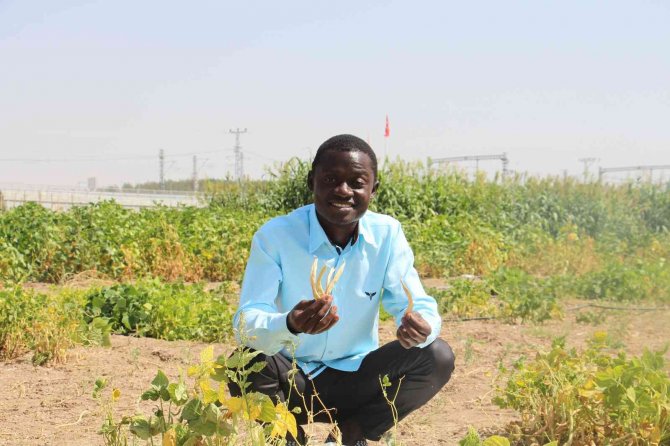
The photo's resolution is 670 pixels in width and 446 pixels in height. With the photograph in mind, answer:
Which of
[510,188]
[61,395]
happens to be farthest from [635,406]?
[510,188]

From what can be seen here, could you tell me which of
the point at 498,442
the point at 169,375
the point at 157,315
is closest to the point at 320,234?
the point at 498,442

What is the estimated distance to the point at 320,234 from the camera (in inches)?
117

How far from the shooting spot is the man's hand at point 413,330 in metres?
2.71

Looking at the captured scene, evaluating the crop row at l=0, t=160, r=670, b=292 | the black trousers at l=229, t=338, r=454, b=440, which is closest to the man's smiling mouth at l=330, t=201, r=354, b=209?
the black trousers at l=229, t=338, r=454, b=440

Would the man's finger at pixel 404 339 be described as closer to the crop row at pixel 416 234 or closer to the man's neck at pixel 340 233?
the man's neck at pixel 340 233

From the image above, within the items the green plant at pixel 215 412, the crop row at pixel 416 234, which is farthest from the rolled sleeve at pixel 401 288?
the crop row at pixel 416 234

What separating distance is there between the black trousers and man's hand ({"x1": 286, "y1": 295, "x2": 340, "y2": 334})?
495mm

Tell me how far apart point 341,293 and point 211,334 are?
2.81 m

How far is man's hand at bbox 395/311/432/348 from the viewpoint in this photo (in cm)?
271

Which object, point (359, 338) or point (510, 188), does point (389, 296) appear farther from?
point (510, 188)

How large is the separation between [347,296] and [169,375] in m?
2.10

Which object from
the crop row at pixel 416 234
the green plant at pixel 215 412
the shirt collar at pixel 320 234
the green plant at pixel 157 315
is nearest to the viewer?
the green plant at pixel 215 412

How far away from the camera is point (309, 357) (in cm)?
303

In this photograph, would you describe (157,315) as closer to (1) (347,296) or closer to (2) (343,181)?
(1) (347,296)
